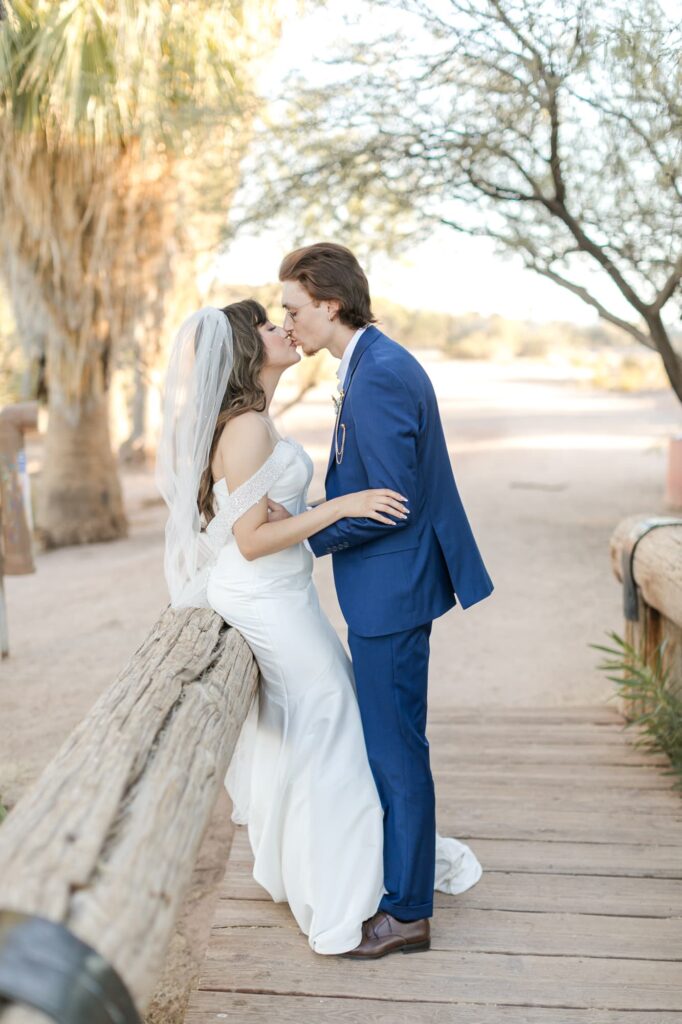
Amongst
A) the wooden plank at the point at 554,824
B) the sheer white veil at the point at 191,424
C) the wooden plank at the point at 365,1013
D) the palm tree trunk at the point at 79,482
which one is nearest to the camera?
the wooden plank at the point at 365,1013

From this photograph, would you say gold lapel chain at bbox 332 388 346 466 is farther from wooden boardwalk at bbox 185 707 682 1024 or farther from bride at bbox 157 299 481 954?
wooden boardwalk at bbox 185 707 682 1024

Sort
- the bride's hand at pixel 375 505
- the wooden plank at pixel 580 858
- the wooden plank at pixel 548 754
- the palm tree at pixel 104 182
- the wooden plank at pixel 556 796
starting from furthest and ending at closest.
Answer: the palm tree at pixel 104 182 → the wooden plank at pixel 548 754 → the wooden plank at pixel 556 796 → the wooden plank at pixel 580 858 → the bride's hand at pixel 375 505

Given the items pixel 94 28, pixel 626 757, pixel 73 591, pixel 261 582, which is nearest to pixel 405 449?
pixel 261 582

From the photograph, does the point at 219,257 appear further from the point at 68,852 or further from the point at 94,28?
the point at 68,852

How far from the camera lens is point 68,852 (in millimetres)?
1397

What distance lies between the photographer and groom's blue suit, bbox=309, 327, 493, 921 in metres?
2.56

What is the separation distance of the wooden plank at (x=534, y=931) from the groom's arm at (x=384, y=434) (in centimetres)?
111

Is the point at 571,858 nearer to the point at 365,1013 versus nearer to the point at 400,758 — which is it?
the point at 400,758

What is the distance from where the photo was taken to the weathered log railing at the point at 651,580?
13.1 feet

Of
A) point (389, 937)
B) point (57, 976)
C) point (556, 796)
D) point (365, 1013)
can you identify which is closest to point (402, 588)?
point (389, 937)

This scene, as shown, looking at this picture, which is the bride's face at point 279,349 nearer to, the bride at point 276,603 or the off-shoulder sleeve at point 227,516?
the bride at point 276,603

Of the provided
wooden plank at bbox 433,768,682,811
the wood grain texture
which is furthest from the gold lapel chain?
the wood grain texture

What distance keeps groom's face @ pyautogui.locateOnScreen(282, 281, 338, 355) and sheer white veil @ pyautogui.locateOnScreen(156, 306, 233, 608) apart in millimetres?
222

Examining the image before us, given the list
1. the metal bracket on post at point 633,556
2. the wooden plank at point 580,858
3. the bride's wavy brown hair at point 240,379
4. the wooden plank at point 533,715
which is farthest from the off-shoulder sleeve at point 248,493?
the wooden plank at point 533,715
